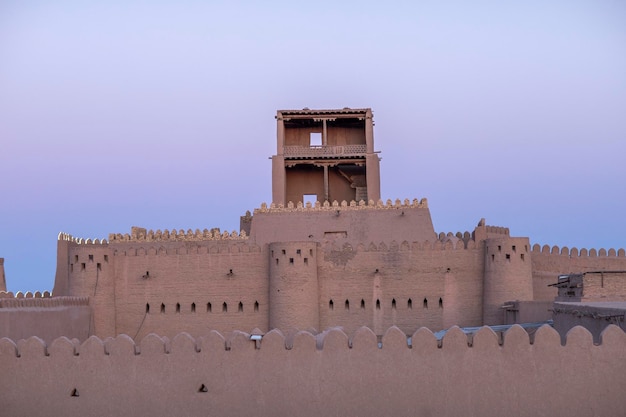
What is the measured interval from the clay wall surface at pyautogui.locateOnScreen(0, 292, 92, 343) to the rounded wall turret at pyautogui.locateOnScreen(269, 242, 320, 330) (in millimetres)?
5304

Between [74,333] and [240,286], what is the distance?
4.75 metres

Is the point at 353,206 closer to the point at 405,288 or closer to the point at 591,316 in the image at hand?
the point at 405,288

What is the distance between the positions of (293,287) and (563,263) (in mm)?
8303

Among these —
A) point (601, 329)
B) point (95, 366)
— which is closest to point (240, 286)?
point (95, 366)

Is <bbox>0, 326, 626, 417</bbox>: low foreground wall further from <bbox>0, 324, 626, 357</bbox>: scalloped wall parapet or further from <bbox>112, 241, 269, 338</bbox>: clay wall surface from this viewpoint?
<bbox>112, 241, 269, 338</bbox>: clay wall surface

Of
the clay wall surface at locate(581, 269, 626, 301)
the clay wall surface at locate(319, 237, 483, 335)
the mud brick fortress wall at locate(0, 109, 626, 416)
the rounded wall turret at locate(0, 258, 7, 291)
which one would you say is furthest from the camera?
the rounded wall turret at locate(0, 258, 7, 291)

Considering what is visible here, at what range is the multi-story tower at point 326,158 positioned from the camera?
30.3m

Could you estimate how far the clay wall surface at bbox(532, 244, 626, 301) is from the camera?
76.8 ft

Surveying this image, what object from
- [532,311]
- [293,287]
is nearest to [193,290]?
[293,287]

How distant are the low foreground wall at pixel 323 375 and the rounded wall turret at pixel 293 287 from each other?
8626 mm

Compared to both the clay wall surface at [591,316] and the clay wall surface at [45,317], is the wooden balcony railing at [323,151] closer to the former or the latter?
the clay wall surface at [45,317]

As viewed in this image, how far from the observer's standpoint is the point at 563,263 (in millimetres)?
24266

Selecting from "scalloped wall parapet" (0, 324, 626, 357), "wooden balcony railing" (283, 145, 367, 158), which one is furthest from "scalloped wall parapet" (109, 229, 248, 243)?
"scalloped wall parapet" (0, 324, 626, 357)

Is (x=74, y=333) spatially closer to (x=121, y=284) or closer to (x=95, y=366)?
(x=121, y=284)
